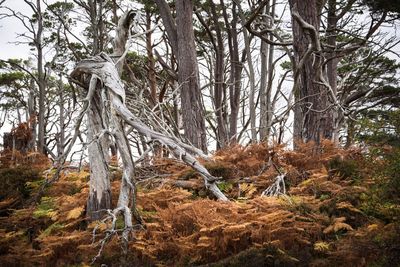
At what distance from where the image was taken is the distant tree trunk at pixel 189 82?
8.69 m

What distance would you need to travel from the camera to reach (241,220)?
13.8 ft

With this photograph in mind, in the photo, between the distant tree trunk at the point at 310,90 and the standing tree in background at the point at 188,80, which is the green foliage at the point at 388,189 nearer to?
the distant tree trunk at the point at 310,90

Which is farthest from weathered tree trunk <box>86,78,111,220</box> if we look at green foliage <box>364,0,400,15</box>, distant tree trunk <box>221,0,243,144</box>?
distant tree trunk <box>221,0,243,144</box>

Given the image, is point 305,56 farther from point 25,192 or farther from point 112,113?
point 25,192

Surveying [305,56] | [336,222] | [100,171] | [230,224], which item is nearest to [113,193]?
[100,171]

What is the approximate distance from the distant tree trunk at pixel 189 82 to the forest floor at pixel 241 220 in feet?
7.30

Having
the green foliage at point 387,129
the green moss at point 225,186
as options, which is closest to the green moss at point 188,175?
the green moss at point 225,186

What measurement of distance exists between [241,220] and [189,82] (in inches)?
196

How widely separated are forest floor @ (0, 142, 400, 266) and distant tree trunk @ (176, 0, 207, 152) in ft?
7.30

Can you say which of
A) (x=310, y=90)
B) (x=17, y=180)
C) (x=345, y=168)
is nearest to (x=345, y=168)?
(x=345, y=168)

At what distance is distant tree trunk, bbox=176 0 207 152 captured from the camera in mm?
8688

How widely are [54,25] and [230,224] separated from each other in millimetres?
16310

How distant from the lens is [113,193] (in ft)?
18.0

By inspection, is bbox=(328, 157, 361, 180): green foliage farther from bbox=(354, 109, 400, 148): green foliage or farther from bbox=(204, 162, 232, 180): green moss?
bbox=(354, 109, 400, 148): green foliage
